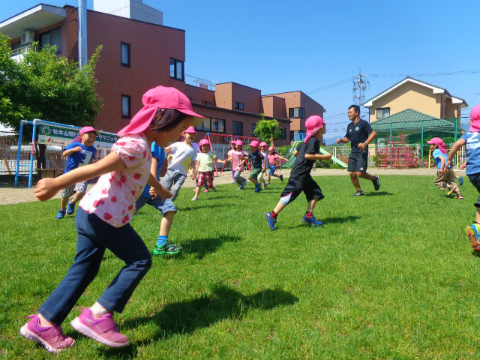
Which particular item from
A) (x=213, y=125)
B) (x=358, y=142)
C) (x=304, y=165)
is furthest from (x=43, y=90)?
(x=213, y=125)

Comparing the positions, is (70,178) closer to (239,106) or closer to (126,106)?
(126,106)

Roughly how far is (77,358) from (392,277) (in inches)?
110

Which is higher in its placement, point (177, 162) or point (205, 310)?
point (177, 162)

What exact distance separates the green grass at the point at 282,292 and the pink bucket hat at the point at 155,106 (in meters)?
1.43

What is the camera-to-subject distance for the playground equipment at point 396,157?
30.8m

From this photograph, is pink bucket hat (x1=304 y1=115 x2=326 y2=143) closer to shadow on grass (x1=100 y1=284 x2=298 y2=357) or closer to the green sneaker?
the green sneaker

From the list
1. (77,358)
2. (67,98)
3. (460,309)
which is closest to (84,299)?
(77,358)

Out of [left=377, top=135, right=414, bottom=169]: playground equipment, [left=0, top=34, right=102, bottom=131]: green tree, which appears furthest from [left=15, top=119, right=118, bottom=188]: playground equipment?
[left=377, top=135, right=414, bottom=169]: playground equipment

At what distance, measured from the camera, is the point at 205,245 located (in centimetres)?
503

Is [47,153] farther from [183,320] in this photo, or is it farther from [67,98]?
[183,320]

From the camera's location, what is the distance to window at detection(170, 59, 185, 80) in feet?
102

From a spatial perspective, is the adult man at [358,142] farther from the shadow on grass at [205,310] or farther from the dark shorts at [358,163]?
the shadow on grass at [205,310]

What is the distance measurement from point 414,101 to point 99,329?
4627cm

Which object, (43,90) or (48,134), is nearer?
(48,134)
